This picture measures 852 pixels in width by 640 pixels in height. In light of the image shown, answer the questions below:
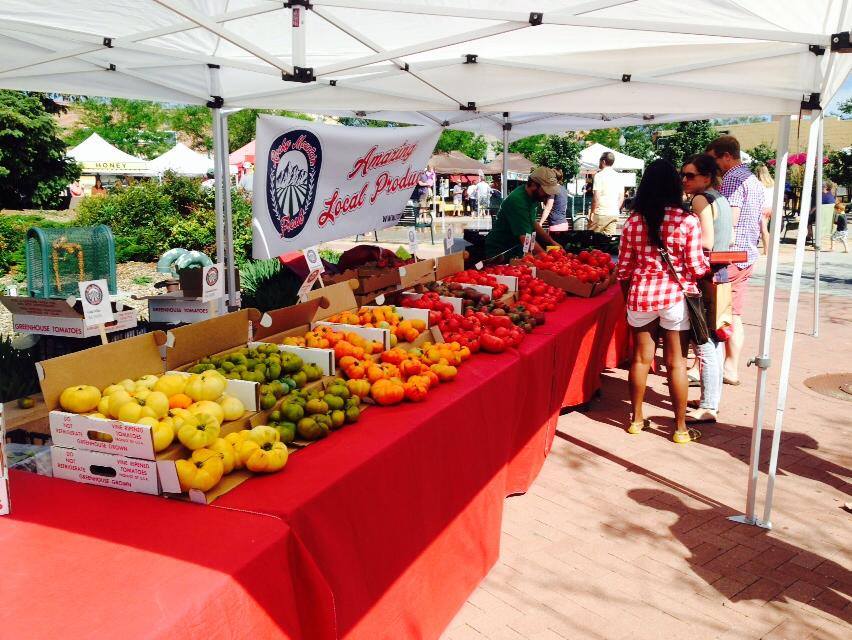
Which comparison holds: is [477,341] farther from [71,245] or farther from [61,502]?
[71,245]

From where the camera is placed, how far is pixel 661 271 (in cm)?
460

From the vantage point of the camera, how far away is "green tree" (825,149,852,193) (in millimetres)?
25453

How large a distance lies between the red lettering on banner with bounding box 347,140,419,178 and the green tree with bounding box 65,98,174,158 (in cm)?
3887

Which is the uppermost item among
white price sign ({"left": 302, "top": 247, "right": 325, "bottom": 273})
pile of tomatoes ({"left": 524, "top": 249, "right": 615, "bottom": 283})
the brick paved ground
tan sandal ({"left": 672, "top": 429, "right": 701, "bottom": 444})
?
white price sign ({"left": 302, "top": 247, "right": 325, "bottom": 273})

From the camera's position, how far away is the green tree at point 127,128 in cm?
4075

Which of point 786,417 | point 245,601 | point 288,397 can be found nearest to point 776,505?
point 786,417

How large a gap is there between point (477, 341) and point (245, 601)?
7.82 ft

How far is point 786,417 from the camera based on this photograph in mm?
5594

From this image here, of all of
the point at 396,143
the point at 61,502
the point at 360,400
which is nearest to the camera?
the point at 61,502

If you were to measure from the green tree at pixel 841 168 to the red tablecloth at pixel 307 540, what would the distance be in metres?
27.5

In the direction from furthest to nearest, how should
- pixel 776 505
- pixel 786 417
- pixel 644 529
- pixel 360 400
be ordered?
1. pixel 786 417
2. pixel 776 505
3. pixel 644 529
4. pixel 360 400

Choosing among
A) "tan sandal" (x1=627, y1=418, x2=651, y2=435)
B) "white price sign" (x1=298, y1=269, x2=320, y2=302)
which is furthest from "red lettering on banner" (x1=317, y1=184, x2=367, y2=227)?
"tan sandal" (x1=627, y1=418, x2=651, y2=435)

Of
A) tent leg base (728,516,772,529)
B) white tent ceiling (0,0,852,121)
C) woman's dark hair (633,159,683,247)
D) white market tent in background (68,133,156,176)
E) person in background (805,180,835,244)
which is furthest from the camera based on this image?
white market tent in background (68,133,156,176)

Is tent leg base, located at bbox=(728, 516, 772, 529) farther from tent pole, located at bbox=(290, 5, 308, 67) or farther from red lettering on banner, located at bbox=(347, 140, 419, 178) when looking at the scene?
red lettering on banner, located at bbox=(347, 140, 419, 178)
